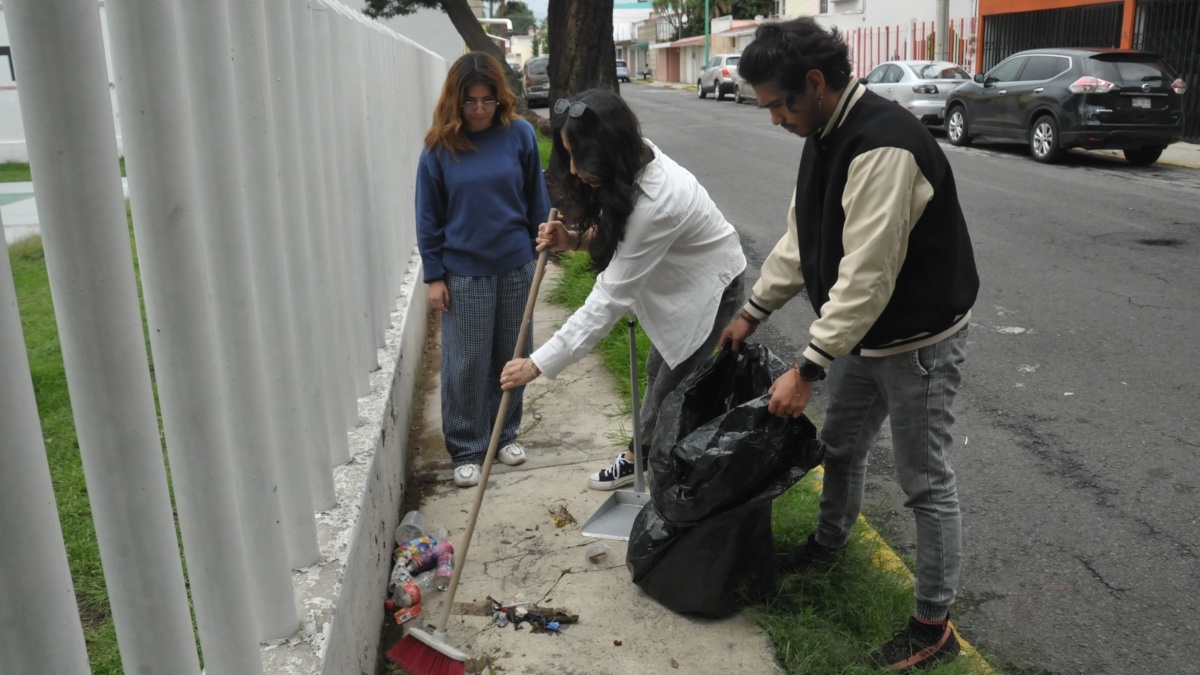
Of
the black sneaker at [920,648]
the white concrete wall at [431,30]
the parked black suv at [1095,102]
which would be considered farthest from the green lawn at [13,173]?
the white concrete wall at [431,30]

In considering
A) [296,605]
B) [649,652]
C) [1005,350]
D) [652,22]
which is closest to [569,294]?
[1005,350]

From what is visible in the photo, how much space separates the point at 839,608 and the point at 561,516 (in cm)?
124

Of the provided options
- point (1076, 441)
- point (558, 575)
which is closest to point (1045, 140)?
point (1076, 441)

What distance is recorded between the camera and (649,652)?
10.1ft

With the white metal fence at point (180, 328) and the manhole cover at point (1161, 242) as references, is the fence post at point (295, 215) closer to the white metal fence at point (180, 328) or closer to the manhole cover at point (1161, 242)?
the white metal fence at point (180, 328)

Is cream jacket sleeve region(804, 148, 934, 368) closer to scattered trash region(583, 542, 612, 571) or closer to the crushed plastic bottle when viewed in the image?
scattered trash region(583, 542, 612, 571)

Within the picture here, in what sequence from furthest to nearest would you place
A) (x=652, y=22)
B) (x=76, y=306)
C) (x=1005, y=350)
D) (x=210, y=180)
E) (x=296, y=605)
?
(x=652, y=22)
(x=1005, y=350)
(x=296, y=605)
(x=210, y=180)
(x=76, y=306)

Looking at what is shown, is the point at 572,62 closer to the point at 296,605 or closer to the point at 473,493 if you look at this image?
the point at 473,493

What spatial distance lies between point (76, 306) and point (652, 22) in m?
82.1

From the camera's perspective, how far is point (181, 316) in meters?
1.86

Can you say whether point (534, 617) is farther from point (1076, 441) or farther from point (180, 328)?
point (1076, 441)

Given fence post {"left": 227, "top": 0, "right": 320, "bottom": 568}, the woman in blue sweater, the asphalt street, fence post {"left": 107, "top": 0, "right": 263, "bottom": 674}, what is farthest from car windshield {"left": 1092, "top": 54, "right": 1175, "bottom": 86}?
fence post {"left": 107, "top": 0, "right": 263, "bottom": 674}

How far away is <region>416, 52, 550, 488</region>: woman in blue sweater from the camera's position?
4215 millimetres

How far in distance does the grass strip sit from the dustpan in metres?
0.55
